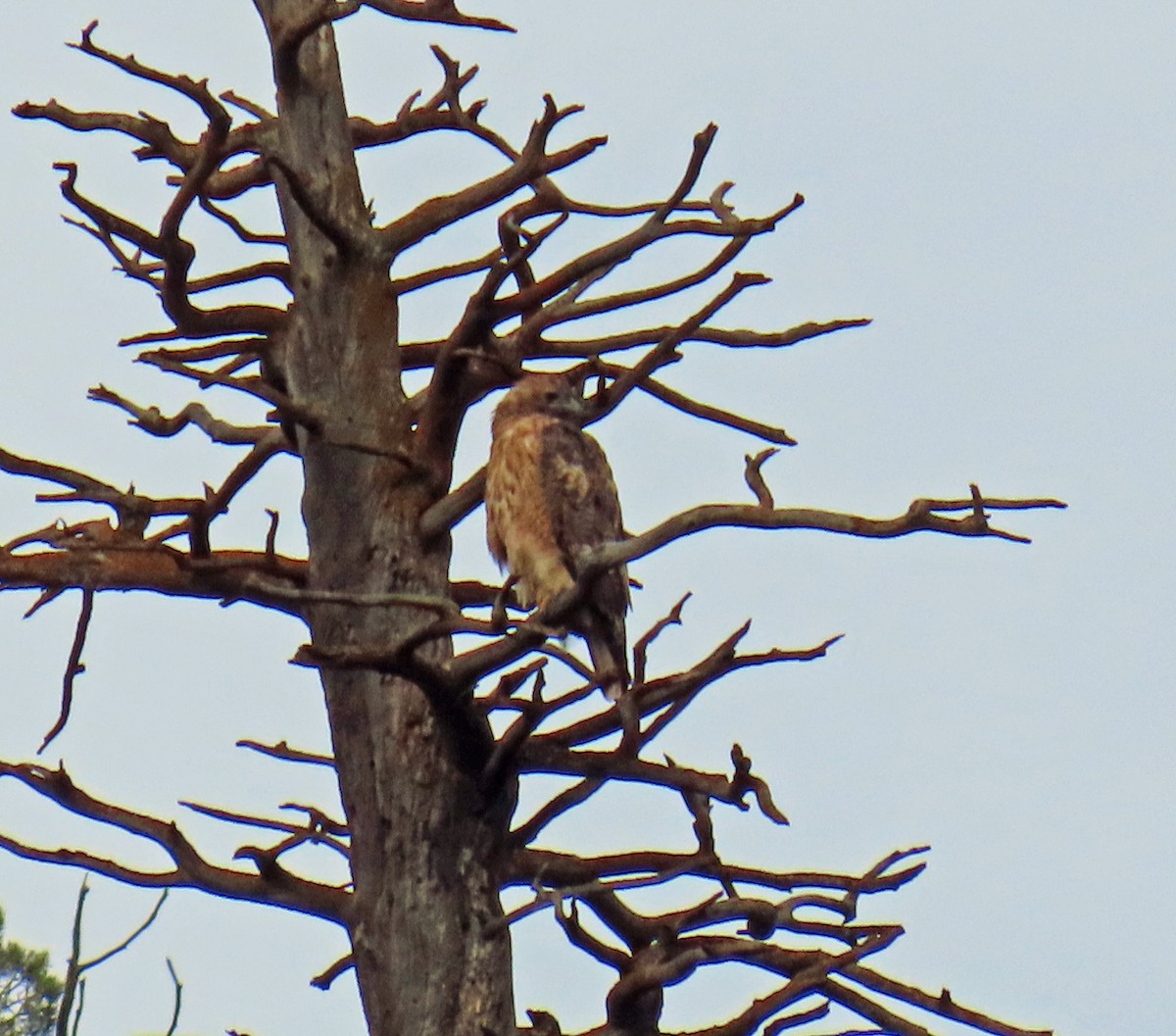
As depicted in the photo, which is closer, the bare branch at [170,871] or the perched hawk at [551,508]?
the bare branch at [170,871]

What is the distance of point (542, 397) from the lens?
291 inches

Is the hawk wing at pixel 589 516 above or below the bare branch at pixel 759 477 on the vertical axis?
above

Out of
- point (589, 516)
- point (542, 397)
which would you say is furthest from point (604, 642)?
point (542, 397)

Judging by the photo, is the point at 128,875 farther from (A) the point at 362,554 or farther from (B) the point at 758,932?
(B) the point at 758,932

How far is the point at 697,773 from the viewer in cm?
555

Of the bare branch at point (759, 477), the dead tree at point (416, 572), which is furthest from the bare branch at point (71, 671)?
the bare branch at point (759, 477)

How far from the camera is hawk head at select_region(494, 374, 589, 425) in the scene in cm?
730

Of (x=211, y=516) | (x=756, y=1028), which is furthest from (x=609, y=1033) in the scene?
(x=211, y=516)

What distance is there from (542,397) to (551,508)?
1.99 ft

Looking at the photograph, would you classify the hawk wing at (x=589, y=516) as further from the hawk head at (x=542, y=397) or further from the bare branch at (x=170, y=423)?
the bare branch at (x=170, y=423)

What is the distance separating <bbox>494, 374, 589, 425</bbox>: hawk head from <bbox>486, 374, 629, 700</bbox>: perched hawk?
0.05 metres

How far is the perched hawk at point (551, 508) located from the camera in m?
6.93

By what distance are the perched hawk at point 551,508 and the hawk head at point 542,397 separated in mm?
46

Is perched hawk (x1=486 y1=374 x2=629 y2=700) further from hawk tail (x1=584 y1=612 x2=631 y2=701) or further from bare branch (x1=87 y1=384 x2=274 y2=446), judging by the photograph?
bare branch (x1=87 y1=384 x2=274 y2=446)
